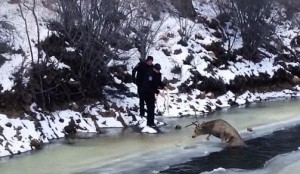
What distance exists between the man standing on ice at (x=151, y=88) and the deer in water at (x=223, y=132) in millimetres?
1668

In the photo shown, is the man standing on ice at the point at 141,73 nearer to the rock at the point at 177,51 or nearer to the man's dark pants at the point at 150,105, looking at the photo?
the man's dark pants at the point at 150,105

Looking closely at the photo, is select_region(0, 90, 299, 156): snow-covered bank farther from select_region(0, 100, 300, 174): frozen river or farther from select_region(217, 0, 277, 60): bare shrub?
select_region(217, 0, 277, 60): bare shrub

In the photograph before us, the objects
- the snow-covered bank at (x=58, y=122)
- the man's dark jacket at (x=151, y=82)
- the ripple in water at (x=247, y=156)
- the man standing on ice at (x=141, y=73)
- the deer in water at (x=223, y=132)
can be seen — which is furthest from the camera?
the man standing on ice at (x=141, y=73)

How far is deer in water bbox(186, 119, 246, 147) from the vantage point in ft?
41.8

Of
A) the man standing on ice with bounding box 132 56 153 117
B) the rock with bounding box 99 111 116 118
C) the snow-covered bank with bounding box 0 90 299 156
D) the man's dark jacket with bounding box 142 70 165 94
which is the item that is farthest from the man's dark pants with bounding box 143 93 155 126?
the rock with bounding box 99 111 116 118

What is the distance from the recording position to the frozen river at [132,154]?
35.3ft

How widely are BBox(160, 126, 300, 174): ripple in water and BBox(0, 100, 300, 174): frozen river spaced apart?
0.18 meters

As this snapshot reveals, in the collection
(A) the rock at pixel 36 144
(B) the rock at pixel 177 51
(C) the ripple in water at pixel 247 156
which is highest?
(B) the rock at pixel 177 51

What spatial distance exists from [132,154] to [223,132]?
230 cm

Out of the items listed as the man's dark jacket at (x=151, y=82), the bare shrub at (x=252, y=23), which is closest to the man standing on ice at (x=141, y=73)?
the man's dark jacket at (x=151, y=82)

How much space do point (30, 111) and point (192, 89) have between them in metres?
7.05

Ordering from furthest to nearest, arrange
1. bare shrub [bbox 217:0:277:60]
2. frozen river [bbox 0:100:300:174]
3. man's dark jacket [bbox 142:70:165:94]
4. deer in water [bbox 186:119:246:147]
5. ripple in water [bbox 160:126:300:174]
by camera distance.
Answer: bare shrub [bbox 217:0:277:60] → man's dark jacket [bbox 142:70:165:94] → deer in water [bbox 186:119:246:147] → ripple in water [bbox 160:126:300:174] → frozen river [bbox 0:100:300:174]

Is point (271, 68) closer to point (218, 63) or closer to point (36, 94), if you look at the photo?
point (218, 63)

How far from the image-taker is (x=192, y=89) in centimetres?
1931
